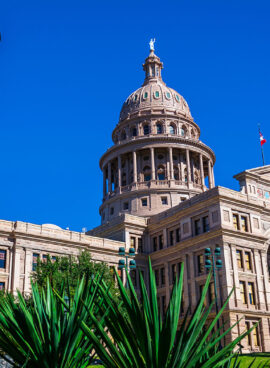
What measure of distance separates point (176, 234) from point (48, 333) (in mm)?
45756

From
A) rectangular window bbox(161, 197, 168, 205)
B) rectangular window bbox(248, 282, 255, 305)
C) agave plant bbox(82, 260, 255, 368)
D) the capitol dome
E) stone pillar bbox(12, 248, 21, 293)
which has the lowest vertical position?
agave plant bbox(82, 260, 255, 368)

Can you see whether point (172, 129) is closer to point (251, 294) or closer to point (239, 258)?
point (239, 258)

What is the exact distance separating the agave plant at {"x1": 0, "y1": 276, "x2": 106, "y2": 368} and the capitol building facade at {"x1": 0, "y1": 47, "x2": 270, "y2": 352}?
2771 centimetres

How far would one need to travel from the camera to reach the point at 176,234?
2176 inches

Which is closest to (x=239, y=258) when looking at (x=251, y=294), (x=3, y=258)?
(x=251, y=294)

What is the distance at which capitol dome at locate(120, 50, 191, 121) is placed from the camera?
81.2m

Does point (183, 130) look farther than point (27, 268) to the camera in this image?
Yes

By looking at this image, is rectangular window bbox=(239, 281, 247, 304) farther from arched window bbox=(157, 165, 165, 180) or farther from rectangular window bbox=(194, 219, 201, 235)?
arched window bbox=(157, 165, 165, 180)

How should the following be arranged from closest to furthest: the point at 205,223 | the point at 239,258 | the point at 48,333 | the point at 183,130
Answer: the point at 48,333, the point at 239,258, the point at 205,223, the point at 183,130

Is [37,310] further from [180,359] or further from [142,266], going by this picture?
[142,266]

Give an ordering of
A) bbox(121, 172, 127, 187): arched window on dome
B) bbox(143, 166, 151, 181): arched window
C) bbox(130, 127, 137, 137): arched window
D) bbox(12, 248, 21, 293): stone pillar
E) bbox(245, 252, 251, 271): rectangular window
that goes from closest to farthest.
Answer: bbox(12, 248, 21, 293): stone pillar → bbox(245, 252, 251, 271): rectangular window → bbox(143, 166, 151, 181): arched window → bbox(121, 172, 127, 187): arched window on dome → bbox(130, 127, 137, 137): arched window

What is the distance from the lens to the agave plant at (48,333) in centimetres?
993

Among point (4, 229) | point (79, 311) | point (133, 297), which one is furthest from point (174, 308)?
point (4, 229)

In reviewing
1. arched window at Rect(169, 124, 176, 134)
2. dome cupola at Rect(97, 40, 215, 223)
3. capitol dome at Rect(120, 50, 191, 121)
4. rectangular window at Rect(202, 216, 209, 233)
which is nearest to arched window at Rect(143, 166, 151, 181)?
dome cupola at Rect(97, 40, 215, 223)
